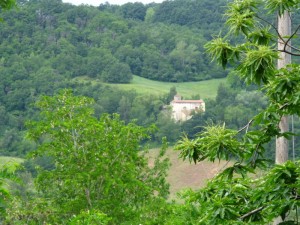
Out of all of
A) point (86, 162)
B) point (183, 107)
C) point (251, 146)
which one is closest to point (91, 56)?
point (183, 107)

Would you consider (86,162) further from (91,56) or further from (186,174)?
(91,56)

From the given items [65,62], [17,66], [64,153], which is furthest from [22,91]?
[64,153]

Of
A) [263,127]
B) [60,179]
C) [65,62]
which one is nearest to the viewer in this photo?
[263,127]

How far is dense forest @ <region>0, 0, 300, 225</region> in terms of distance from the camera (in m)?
13.0

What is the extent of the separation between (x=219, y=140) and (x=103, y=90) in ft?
230

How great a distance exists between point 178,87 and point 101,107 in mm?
20657

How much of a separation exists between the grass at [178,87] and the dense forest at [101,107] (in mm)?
1418

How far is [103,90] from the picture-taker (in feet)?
243

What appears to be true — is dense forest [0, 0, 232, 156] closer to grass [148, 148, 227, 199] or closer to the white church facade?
the white church facade

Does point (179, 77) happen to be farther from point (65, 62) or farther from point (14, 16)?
point (14, 16)

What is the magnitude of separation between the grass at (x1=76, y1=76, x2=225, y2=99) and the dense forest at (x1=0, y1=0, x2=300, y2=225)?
1.42 m

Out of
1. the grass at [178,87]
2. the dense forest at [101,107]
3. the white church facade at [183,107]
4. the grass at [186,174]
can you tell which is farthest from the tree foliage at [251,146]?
the grass at [178,87]

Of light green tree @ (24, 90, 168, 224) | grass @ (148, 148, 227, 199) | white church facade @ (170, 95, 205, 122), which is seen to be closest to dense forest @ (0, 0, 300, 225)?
light green tree @ (24, 90, 168, 224)

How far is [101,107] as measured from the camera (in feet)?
215
